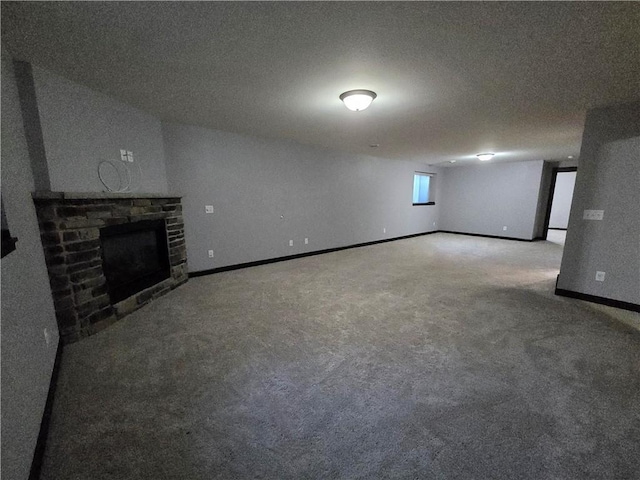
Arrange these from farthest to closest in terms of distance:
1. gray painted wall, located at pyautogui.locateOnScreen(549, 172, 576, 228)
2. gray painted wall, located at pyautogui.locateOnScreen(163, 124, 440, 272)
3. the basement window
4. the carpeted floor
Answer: gray painted wall, located at pyautogui.locateOnScreen(549, 172, 576, 228), the basement window, gray painted wall, located at pyautogui.locateOnScreen(163, 124, 440, 272), the carpeted floor

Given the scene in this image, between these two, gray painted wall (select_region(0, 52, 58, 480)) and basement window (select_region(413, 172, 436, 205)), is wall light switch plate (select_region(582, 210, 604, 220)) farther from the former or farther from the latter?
basement window (select_region(413, 172, 436, 205))

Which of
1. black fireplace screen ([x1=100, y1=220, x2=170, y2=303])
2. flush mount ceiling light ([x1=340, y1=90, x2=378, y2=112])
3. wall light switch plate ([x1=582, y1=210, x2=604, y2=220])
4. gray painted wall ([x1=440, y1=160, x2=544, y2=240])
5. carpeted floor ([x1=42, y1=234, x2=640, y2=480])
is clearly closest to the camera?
carpeted floor ([x1=42, y1=234, x2=640, y2=480])

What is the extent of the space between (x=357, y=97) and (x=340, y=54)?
0.66 meters

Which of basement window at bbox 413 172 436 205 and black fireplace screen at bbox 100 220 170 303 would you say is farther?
basement window at bbox 413 172 436 205

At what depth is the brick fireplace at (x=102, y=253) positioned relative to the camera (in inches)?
87.9

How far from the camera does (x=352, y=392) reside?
1739 mm

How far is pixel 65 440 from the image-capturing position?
139 centimetres

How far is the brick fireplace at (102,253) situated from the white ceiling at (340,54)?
110 cm

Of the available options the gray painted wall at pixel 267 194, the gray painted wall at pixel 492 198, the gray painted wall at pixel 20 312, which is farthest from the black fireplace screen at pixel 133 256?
the gray painted wall at pixel 492 198

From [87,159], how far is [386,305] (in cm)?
338

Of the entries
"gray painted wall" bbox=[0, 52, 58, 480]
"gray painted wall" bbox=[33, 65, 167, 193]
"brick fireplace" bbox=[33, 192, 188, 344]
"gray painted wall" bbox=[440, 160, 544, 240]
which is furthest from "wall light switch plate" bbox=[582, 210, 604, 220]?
"gray painted wall" bbox=[33, 65, 167, 193]

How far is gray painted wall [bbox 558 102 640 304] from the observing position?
2859mm

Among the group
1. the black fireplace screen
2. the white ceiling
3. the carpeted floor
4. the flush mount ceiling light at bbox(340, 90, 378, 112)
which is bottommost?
the carpeted floor

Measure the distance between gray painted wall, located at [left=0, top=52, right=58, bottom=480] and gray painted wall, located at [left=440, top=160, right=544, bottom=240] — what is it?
9265 millimetres
